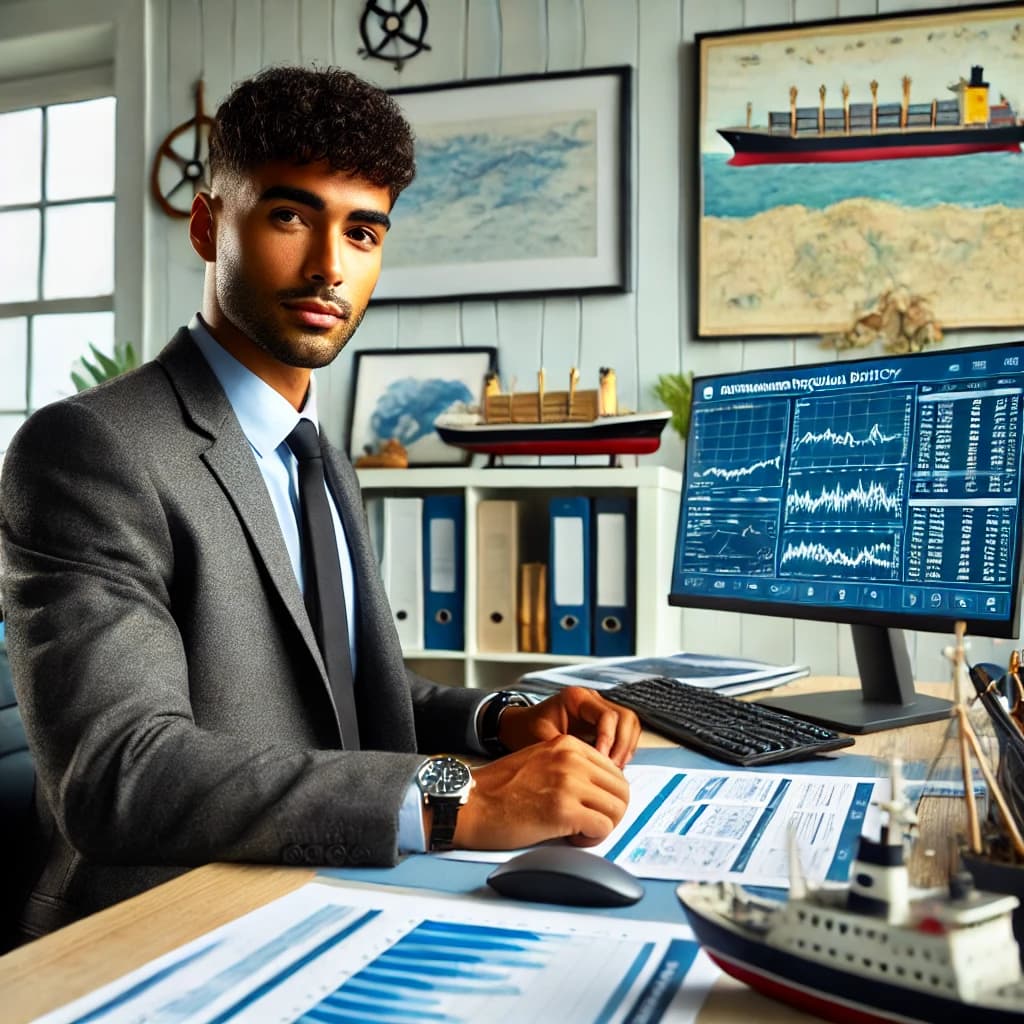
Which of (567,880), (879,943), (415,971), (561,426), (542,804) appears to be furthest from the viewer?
(561,426)

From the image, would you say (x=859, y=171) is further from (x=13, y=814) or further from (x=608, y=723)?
(x=13, y=814)

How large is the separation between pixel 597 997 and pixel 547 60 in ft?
9.14

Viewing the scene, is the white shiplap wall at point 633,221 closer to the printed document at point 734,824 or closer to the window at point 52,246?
the window at point 52,246

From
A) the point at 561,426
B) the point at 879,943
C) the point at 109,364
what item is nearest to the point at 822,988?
the point at 879,943

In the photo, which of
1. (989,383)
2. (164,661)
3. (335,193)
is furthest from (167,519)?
(989,383)

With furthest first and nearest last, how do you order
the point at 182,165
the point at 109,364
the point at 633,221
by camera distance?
the point at 182,165
the point at 109,364
the point at 633,221

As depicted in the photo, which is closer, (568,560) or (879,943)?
(879,943)

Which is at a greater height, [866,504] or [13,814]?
[866,504]

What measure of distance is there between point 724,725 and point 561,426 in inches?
53.0

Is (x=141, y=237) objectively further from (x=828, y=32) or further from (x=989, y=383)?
(x=989, y=383)

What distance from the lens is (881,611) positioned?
4.50 ft

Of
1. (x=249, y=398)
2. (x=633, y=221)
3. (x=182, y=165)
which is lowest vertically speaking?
(x=249, y=398)

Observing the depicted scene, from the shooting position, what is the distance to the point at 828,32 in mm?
2719

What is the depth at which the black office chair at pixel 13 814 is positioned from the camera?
3.70 feet
